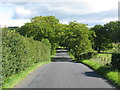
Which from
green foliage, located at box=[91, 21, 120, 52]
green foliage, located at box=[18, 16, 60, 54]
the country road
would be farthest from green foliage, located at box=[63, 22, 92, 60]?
the country road

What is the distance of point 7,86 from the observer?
407 inches

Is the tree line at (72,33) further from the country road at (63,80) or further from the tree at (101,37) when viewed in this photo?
the country road at (63,80)

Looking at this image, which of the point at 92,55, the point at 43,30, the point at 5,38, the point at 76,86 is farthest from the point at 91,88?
the point at 43,30

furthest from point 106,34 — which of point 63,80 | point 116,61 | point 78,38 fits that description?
point 63,80

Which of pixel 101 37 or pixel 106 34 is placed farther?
pixel 101 37

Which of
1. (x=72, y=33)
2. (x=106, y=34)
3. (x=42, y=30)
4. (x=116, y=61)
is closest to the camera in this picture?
(x=116, y=61)

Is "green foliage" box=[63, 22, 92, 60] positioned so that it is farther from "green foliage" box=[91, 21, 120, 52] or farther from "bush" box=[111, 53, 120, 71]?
"bush" box=[111, 53, 120, 71]

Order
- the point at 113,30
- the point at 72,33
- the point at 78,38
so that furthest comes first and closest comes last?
1. the point at 113,30
2. the point at 72,33
3. the point at 78,38

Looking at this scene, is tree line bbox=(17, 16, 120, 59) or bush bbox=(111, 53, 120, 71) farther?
tree line bbox=(17, 16, 120, 59)

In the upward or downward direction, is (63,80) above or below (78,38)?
below

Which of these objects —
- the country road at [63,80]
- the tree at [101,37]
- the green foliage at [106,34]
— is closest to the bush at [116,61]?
the country road at [63,80]

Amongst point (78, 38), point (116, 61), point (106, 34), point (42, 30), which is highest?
point (42, 30)

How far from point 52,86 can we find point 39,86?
2.20ft

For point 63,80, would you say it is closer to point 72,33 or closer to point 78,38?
point 78,38
